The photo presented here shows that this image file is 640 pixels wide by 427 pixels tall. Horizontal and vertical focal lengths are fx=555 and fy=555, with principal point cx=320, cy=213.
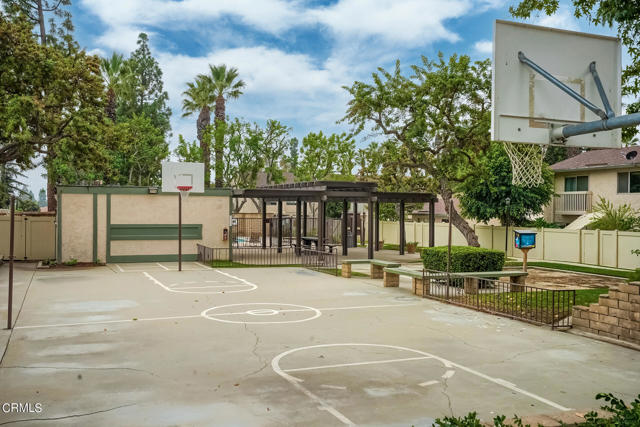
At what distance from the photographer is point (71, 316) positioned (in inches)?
474

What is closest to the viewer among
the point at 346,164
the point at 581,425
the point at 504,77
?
the point at 581,425

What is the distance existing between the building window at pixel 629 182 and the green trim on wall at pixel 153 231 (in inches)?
920

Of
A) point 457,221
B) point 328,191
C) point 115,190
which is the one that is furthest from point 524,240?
point 115,190

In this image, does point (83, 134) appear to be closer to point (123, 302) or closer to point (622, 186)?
point (123, 302)

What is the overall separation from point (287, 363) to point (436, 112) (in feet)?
71.7

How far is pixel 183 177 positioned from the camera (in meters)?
25.1

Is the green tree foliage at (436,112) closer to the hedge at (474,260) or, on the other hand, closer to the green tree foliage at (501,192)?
the green tree foliage at (501,192)

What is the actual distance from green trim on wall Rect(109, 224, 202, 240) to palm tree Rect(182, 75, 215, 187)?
2233 cm

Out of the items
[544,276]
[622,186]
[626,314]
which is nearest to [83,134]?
[544,276]

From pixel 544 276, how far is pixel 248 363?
52.4ft

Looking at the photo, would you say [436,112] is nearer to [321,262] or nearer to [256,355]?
[321,262]

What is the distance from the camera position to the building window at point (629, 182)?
3069 cm

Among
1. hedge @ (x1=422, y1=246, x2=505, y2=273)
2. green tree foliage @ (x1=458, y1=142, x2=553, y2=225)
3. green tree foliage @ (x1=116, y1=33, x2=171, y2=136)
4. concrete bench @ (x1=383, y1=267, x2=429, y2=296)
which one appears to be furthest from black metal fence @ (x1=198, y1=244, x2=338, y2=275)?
green tree foliage @ (x1=116, y1=33, x2=171, y2=136)

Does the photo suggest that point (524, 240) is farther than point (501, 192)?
No
